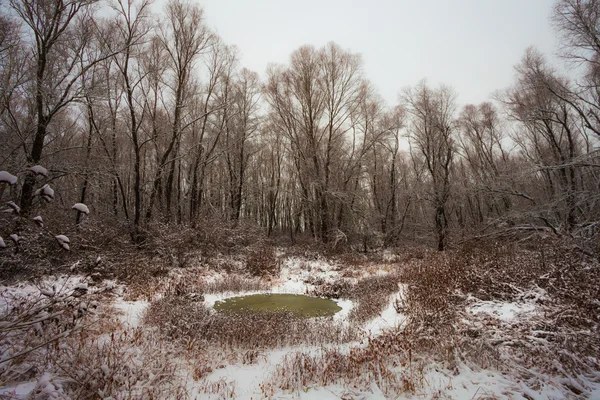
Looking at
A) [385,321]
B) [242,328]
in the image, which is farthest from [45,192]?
[385,321]

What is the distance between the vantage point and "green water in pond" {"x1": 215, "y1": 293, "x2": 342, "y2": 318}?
8.63 metres

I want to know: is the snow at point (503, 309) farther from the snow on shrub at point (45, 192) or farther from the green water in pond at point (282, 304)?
the snow on shrub at point (45, 192)

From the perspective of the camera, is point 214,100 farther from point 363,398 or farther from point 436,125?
point 363,398

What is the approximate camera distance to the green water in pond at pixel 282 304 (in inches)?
340

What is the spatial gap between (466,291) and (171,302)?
8174mm

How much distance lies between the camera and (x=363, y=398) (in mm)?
3947

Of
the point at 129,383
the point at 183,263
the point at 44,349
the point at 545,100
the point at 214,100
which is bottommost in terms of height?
the point at 129,383

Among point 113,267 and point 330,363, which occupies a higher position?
point 113,267

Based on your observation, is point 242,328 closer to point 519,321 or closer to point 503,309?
point 519,321

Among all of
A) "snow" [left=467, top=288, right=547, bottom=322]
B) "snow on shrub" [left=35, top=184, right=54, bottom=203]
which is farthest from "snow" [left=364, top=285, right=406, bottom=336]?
"snow on shrub" [left=35, top=184, right=54, bottom=203]

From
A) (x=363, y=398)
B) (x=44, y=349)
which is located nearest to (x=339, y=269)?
(x=363, y=398)

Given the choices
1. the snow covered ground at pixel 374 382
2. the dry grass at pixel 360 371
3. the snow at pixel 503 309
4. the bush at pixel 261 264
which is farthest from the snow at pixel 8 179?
the bush at pixel 261 264

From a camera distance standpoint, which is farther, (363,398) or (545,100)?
(545,100)

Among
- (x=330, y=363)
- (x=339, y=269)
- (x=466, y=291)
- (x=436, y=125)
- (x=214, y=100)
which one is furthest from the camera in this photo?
(x=214, y=100)
